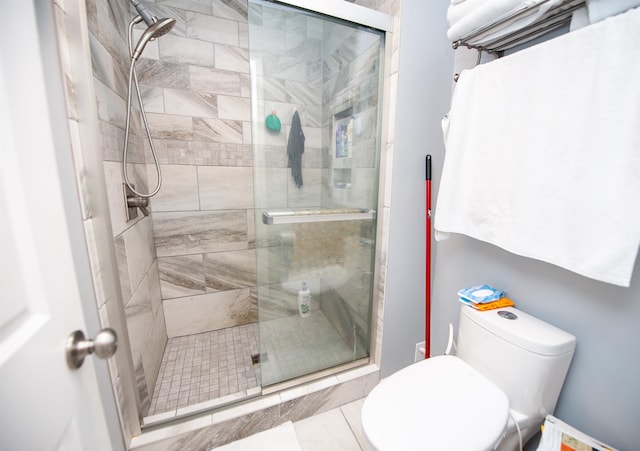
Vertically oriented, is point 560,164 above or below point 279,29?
below

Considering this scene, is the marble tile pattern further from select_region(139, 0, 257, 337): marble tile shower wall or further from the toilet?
select_region(139, 0, 257, 337): marble tile shower wall

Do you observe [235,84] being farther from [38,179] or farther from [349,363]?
[349,363]

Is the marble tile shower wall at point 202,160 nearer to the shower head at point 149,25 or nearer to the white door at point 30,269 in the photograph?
the shower head at point 149,25

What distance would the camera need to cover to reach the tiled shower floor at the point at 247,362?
134 centimetres

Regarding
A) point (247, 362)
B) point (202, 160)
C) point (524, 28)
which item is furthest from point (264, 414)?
point (524, 28)

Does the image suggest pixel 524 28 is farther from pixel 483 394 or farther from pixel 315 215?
pixel 483 394

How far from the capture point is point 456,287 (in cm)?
132

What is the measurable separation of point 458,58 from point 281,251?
4.27ft

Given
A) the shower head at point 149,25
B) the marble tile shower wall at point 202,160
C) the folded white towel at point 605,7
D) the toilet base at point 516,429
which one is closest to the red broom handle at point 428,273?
the toilet base at point 516,429

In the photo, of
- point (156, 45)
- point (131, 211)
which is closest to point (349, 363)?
point (131, 211)

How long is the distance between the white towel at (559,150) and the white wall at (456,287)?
160 millimetres

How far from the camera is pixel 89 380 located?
0.50 m

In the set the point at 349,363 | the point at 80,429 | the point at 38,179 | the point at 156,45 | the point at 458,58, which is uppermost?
the point at 156,45

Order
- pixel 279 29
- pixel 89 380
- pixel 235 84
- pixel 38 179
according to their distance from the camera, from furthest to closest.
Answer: pixel 235 84
pixel 279 29
pixel 89 380
pixel 38 179
